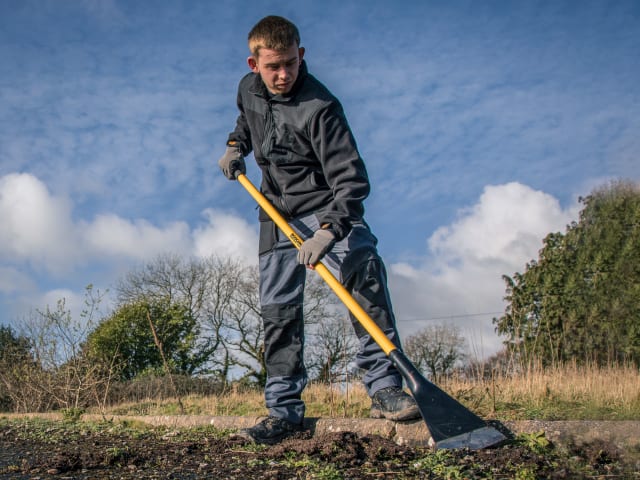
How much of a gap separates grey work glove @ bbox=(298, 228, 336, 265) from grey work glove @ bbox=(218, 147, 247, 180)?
3.92 ft

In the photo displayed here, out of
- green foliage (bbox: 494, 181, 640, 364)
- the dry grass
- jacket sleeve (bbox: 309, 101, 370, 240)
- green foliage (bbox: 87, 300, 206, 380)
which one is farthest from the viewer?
green foliage (bbox: 494, 181, 640, 364)

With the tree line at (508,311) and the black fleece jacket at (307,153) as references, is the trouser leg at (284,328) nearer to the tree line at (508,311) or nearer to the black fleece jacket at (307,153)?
the black fleece jacket at (307,153)

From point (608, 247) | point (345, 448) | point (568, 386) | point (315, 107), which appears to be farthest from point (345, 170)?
point (608, 247)

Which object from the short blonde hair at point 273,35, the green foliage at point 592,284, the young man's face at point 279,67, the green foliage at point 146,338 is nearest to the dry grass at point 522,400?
the young man's face at point 279,67

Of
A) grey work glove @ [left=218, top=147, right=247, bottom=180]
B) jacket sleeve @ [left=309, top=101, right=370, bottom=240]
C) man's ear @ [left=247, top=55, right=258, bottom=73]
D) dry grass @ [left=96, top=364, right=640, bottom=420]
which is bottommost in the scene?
dry grass @ [left=96, top=364, right=640, bottom=420]

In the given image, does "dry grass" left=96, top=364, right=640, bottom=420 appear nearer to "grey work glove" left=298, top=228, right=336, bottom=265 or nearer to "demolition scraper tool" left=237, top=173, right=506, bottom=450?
"demolition scraper tool" left=237, top=173, right=506, bottom=450

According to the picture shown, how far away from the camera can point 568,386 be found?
551 centimetres

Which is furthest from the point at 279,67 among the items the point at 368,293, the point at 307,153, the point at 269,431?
the point at 269,431

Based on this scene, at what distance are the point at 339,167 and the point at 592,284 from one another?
65.4ft

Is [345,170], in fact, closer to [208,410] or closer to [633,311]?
[208,410]

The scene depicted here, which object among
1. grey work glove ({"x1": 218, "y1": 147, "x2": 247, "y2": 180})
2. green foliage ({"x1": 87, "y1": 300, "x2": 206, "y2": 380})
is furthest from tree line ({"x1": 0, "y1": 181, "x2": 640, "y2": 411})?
grey work glove ({"x1": 218, "y1": 147, "x2": 247, "y2": 180})

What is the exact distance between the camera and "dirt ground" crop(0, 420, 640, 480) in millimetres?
2473

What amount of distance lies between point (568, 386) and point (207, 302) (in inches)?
678

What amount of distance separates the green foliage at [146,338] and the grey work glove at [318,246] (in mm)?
13458
